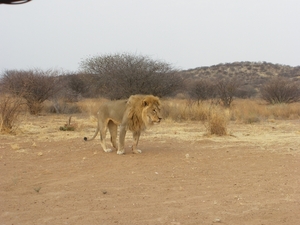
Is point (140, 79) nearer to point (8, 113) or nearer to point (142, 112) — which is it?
point (8, 113)

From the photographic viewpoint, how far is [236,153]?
34.9ft

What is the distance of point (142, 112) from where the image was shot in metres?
10.6

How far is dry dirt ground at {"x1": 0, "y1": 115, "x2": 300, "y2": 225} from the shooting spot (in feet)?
18.7

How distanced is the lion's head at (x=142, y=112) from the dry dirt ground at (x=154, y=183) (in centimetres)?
76

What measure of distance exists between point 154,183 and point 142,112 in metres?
3.32

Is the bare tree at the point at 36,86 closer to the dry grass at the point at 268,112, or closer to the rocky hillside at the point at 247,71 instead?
the dry grass at the point at 268,112

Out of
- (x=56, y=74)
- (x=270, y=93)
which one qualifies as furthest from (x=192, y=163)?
(x=270, y=93)

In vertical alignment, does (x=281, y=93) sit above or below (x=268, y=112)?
above

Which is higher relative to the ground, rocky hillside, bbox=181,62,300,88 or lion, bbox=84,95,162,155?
rocky hillside, bbox=181,62,300,88

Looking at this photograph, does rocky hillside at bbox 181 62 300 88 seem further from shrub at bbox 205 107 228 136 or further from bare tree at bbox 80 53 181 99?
shrub at bbox 205 107 228 136

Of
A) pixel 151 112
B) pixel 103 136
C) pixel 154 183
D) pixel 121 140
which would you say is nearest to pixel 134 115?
pixel 151 112

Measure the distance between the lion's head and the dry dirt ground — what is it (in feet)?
2.49

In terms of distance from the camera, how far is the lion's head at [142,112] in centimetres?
1049

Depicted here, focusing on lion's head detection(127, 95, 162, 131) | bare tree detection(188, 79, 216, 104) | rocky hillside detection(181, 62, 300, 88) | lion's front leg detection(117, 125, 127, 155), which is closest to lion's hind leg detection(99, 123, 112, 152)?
lion's front leg detection(117, 125, 127, 155)
